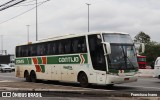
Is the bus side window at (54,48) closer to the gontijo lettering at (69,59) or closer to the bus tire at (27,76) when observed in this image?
the gontijo lettering at (69,59)

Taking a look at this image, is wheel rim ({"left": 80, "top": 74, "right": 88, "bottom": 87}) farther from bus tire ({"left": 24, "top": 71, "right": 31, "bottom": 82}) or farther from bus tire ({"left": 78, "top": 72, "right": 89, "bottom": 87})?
bus tire ({"left": 24, "top": 71, "right": 31, "bottom": 82})

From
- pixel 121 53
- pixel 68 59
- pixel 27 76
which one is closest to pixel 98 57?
pixel 121 53

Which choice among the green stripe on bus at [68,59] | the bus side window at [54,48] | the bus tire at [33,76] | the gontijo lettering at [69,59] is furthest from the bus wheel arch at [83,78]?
the bus tire at [33,76]

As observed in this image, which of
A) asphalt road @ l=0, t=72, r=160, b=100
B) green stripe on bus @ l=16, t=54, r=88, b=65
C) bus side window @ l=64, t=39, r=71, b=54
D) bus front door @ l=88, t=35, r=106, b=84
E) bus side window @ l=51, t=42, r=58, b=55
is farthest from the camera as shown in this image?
bus side window @ l=51, t=42, r=58, b=55

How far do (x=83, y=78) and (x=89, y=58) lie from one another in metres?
1.46

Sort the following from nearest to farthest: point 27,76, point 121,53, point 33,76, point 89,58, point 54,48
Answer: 1. point 121,53
2. point 89,58
3. point 54,48
4. point 33,76
5. point 27,76

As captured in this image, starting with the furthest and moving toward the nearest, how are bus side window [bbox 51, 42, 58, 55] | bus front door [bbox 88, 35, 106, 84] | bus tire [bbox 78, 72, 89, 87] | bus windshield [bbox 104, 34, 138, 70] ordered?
1. bus side window [bbox 51, 42, 58, 55]
2. bus tire [bbox 78, 72, 89, 87]
3. bus front door [bbox 88, 35, 106, 84]
4. bus windshield [bbox 104, 34, 138, 70]

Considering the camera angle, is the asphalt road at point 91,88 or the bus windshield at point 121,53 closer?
the asphalt road at point 91,88

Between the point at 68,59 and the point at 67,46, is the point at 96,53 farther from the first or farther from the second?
the point at 67,46

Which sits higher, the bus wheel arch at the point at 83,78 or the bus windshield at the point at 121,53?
the bus windshield at the point at 121,53

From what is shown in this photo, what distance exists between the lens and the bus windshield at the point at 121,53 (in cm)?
1941

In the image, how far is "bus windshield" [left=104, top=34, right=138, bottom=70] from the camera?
19406mm

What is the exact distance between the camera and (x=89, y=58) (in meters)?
20.7

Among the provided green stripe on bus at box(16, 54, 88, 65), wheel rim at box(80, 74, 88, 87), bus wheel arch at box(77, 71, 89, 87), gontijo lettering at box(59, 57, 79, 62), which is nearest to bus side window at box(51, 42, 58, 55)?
green stripe on bus at box(16, 54, 88, 65)
